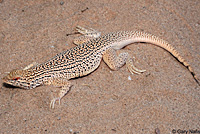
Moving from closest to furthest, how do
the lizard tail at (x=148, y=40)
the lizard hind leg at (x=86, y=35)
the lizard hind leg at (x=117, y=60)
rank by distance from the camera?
the lizard hind leg at (x=117, y=60) < the lizard tail at (x=148, y=40) < the lizard hind leg at (x=86, y=35)

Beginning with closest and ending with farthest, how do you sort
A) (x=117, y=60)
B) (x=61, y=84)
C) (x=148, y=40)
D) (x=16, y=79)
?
(x=16, y=79) → (x=61, y=84) → (x=117, y=60) → (x=148, y=40)

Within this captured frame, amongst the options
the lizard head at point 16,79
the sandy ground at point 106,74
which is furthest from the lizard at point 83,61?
the sandy ground at point 106,74

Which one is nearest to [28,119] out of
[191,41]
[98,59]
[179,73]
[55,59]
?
[55,59]

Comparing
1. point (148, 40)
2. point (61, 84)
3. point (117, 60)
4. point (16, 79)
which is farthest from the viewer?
point (148, 40)

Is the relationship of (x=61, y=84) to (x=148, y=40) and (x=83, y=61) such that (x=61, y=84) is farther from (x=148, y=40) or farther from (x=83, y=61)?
(x=148, y=40)

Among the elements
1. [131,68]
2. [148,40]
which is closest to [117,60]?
[131,68]

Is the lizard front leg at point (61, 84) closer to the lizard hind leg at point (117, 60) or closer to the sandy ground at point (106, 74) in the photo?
the sandy ground at point (106, 74)
